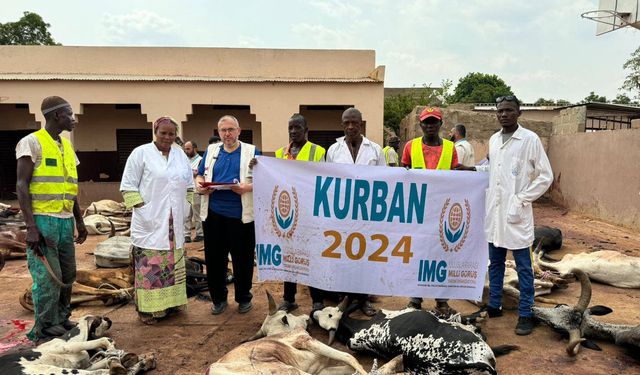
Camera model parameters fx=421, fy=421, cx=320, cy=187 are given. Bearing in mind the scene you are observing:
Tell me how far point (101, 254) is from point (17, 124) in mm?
11640

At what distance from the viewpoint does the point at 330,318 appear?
349cm

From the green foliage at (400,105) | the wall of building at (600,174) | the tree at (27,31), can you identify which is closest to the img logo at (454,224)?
the wall of building at (600,174)

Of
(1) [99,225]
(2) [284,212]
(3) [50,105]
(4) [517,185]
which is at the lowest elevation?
(1) [99,225]

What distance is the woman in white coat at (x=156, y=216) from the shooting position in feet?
12.5

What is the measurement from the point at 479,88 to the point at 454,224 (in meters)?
44.5

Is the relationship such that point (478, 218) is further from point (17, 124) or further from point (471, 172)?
point (17, 124)


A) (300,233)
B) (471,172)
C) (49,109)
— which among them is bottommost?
(300,233)

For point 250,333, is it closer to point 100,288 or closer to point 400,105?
point 100,288

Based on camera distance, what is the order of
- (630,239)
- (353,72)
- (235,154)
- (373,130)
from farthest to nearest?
(353,72)
(373,130)
(630,239)
(235,154)

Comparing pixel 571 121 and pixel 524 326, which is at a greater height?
pixel 571 121

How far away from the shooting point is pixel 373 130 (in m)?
12.4

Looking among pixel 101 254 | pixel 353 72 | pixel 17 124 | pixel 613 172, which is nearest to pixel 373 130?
pixel 353 72

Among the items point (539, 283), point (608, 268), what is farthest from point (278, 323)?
point (608, 268)

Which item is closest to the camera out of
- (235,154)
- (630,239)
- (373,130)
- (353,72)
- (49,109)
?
(49,109)
